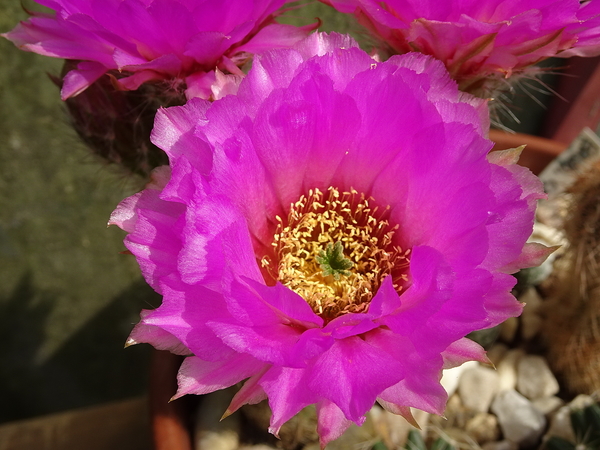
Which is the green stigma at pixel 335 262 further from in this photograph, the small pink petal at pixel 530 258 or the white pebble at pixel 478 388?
the white pebble at pixel 478 388

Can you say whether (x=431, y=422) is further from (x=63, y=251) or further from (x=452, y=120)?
(x=63, y=251)

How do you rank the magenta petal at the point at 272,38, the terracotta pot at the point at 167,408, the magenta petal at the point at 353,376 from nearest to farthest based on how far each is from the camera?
the magenta petal at the point at 353,376
the magenta petal at the point at 272,38
the terracotta pot at the point at 167,408

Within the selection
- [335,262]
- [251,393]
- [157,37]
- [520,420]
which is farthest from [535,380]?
[157,37]

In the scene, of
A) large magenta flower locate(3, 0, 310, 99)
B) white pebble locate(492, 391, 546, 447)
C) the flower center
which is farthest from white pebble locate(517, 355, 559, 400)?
large magenta flower locate(3, 0, 310, 99)

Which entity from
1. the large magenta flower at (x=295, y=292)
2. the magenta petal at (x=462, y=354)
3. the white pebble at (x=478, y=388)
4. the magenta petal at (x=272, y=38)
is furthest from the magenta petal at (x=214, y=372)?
the white pebble at (x=478, y=388)

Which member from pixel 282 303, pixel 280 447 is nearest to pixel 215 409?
pixel 280 447

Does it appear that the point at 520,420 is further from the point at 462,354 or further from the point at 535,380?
the point at 462,354

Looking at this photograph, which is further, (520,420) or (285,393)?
(520,420)
